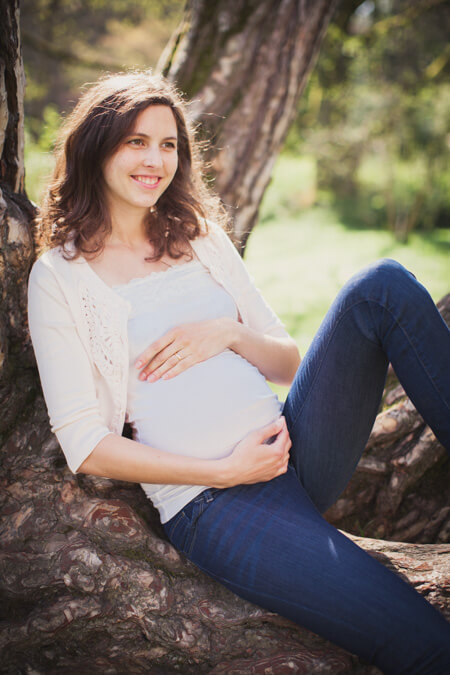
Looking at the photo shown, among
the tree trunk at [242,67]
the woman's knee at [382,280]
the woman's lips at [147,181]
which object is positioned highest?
the tree trunk at [242,67]

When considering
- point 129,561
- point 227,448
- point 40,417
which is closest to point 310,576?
point 227,448

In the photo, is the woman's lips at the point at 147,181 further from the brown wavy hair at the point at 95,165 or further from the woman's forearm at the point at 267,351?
the woman's forearm at the point at 267,351

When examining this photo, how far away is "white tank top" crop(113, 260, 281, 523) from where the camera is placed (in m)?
1.87

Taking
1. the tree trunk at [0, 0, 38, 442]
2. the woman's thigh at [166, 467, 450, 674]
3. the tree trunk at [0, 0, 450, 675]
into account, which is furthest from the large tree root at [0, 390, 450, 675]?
the tree trunk at [0, 0, 38, 442]

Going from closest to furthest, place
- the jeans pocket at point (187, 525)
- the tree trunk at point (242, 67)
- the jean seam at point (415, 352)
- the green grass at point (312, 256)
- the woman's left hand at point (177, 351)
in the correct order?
1. the jean seam at point (415, 352)
2. the jeans pocket at point (187, 525)
3. the woman's left hand at point (177, 351)
4. the tree trunk at point (242, 67)
5. the green grass at point (312, 256)

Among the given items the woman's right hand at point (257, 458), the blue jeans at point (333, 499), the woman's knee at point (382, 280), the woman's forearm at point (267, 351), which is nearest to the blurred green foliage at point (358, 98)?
the woman's forearm at point (267, 351)

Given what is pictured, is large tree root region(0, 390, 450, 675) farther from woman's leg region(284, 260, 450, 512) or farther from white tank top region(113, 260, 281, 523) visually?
woman's leg region(284, 260, 450, 512)

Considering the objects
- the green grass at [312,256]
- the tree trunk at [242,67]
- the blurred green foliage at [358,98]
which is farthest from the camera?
the blurred green foliage at [358,98]

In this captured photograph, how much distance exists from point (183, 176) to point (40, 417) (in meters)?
1.22

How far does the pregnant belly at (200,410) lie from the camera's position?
6.13ft

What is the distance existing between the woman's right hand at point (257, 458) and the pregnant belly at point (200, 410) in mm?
63

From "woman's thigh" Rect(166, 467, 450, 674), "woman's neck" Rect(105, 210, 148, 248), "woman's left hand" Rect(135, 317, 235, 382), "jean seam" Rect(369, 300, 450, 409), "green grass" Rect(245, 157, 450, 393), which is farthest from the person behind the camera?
"green grass" Rect(245, 157, 450, 393)

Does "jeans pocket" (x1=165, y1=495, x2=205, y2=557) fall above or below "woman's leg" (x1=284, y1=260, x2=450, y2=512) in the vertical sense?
below

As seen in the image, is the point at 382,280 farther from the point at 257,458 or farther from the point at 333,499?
the point at 333,499
